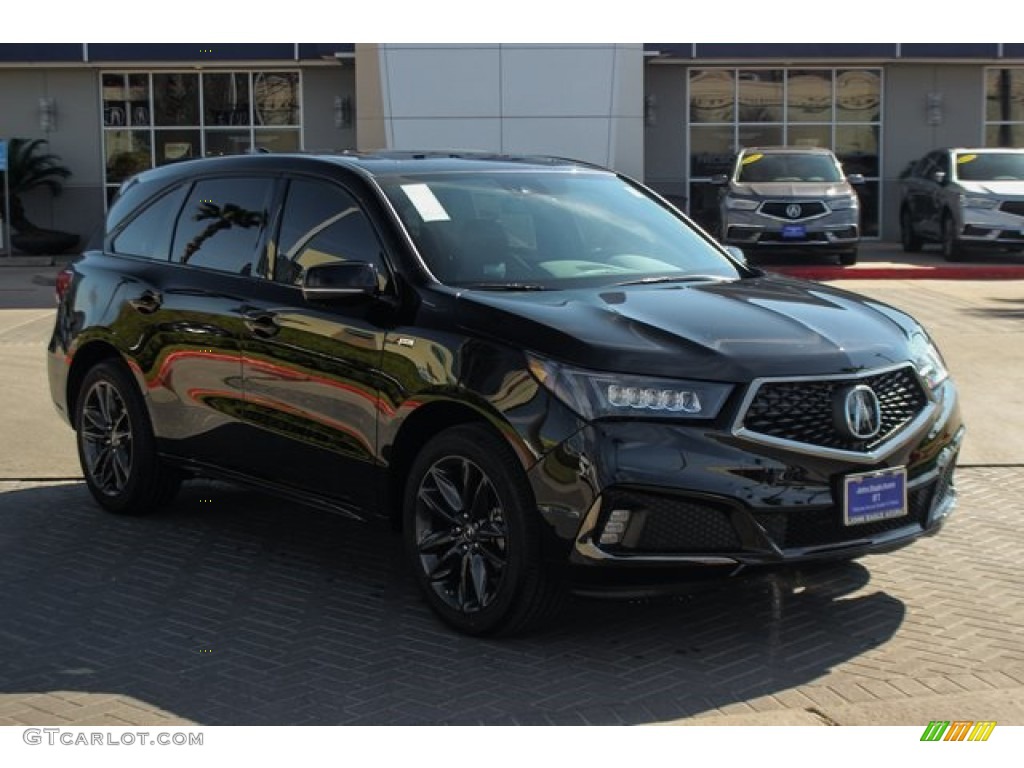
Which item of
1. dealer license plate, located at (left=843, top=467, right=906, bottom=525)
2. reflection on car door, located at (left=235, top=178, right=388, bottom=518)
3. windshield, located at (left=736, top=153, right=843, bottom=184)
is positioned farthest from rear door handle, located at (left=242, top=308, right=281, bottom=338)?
windshield, located at (left=736, top=153, right=843, bottom=184)

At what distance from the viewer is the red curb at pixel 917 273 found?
854 inches

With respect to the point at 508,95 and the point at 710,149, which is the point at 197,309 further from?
the point at 710,149

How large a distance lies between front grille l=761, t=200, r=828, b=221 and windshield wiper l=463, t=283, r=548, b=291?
1708 cm

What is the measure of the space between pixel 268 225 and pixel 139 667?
221cm

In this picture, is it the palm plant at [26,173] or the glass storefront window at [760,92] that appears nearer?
the palm plant at [26,173]

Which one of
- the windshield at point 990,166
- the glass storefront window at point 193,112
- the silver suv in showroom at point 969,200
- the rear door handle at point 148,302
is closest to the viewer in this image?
the rear door handle at point 148,302

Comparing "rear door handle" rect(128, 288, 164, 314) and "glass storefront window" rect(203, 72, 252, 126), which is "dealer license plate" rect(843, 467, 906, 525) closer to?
"rear door handle" rect(128, 288, 164, 314)

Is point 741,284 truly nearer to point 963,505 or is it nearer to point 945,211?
point 963,505

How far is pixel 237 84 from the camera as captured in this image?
96.1 feet

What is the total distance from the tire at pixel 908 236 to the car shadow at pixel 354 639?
20.3 m

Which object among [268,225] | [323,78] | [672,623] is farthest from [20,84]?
[672,623]

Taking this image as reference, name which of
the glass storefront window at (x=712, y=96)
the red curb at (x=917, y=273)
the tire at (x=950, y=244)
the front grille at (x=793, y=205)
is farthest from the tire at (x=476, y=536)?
the glass storefront window at (x=712, y=96)

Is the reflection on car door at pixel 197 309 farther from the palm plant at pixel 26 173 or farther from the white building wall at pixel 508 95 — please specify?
the palm plant at pixel 26 173

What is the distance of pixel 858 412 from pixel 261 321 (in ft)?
8.38
